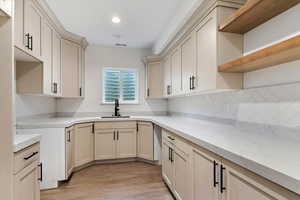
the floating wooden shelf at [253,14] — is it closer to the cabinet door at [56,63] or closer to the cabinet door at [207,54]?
the cabinet door at [207,54]

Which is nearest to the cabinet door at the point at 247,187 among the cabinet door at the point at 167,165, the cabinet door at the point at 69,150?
the cabinet door at the point at 167,165

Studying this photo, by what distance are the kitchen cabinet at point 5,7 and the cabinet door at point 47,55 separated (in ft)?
3.71

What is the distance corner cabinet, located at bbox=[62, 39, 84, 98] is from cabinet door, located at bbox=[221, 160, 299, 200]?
2.85m

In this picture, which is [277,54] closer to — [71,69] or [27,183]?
[27,183]

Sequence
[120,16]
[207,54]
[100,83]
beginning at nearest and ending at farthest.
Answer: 1. [207,54]
2. [120,16]
3. [100,83]

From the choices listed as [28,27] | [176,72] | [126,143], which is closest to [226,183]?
[176,72]

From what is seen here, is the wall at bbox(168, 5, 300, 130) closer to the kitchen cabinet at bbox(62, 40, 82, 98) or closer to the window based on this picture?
the window

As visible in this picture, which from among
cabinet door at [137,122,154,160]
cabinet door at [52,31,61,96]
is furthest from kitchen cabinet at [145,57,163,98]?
cabinet door at [52,31,61,96]

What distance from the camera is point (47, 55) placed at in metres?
2.42

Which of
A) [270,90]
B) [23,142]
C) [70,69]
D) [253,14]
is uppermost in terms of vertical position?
[253,14]

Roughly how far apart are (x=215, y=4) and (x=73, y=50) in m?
2.56

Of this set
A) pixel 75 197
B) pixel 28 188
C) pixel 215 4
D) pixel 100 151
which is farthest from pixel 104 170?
pixel 215 4

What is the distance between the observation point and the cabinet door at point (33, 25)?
185 cm

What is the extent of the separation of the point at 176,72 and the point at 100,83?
6.27ft
